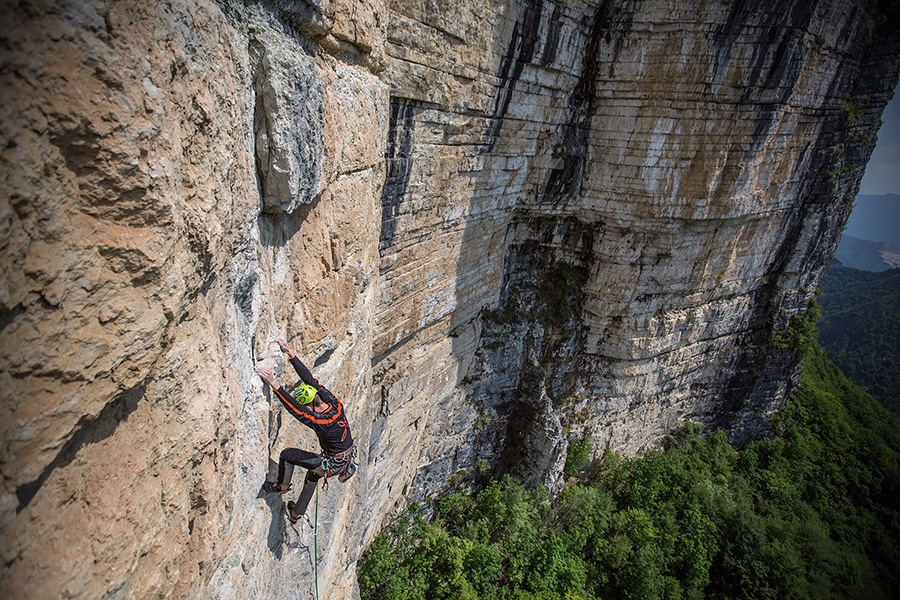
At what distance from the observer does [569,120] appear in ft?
30.6

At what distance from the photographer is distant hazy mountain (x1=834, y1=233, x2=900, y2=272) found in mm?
97188

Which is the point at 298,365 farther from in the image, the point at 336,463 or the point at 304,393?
the point at 336,463

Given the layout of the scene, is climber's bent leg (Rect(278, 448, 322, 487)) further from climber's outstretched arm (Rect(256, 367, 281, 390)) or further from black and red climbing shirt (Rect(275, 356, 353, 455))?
climber's outstretched arm (Rect(256, 367, 281, 390))

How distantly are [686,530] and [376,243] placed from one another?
12039 mm

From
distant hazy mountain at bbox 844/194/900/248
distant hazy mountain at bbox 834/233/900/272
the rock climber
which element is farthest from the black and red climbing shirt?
distant hazy mountain at bbox 844/194/900/248

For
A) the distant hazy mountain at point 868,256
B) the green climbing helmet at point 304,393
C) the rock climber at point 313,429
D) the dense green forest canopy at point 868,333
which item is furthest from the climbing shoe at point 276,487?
the distant hazy mountain at point 868,256

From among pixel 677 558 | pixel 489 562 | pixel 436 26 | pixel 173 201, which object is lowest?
pixel 677 558

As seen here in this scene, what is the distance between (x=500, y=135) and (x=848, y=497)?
16.8 metres

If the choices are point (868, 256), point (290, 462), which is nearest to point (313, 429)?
point (290, 462)

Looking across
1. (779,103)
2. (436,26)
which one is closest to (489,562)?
(436,26)

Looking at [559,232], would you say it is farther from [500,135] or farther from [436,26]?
[436,26]

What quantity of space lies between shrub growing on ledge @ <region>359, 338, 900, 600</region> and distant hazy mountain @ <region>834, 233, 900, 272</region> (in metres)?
107

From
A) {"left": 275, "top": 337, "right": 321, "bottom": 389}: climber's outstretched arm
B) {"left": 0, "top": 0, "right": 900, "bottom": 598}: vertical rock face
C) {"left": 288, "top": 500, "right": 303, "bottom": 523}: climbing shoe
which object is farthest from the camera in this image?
{"left": 288, "top": 500, "right": 303, "bottom": 523}: climbing shoe

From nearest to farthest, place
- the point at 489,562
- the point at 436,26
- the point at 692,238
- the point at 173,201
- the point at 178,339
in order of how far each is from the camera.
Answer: the point at 173,201, the point at 178,339, the point at 436,26, the point at 489,562, the point at 692,238
